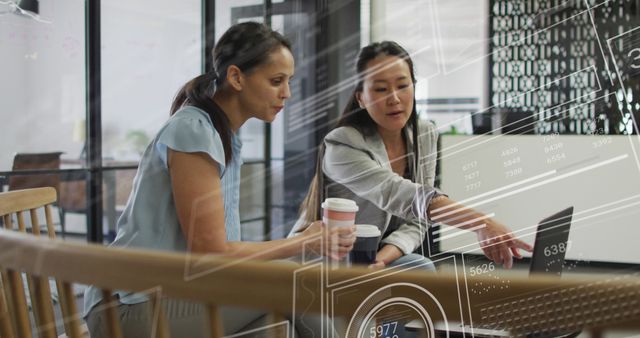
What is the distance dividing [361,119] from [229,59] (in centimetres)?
10

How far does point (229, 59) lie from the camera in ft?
1.36

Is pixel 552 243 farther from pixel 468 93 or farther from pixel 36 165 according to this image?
pixel 36 165

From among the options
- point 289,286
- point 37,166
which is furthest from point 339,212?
point 37,166

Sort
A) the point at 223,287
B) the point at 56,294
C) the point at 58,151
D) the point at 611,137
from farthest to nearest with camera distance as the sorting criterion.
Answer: the point at 58,151, the point at 56,294, the point at 611,137, the point at 223,287

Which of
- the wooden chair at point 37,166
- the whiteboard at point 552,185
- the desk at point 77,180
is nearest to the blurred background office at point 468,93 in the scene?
the whiteboard at point 552,185

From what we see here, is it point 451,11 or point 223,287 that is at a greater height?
point 451,11

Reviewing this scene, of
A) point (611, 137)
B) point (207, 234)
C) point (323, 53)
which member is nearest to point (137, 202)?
point (207, 234)

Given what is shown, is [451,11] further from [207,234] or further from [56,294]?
[56,294]

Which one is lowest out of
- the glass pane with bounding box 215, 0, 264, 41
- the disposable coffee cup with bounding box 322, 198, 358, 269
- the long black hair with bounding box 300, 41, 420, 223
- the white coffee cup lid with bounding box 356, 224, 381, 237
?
the white coffee cup lid with bounding box 356, 224, 381, 237

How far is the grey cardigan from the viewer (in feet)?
1.43

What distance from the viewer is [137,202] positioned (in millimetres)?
451

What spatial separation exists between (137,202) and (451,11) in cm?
29

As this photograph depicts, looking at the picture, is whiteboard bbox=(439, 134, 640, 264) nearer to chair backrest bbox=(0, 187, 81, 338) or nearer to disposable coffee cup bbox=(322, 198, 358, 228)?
disposable coffee cup bbox=(322, 198, 358, 228)

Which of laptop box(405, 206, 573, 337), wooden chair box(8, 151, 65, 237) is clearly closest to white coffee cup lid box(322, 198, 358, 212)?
laptop box(405, 206, 573, 337)
